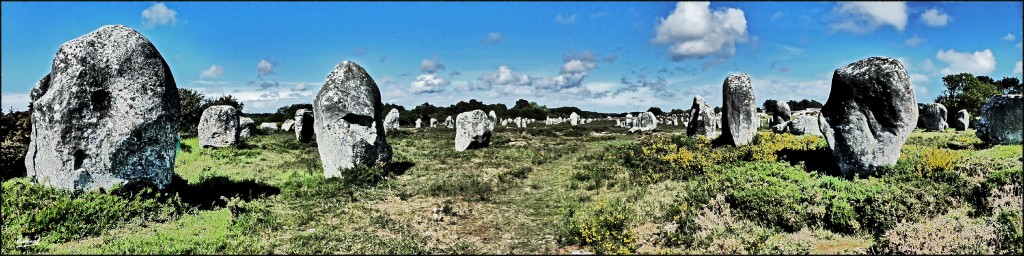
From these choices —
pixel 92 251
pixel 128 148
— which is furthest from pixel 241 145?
pixel 92 251

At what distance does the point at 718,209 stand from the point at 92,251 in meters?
11.0

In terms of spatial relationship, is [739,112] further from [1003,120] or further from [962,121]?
[962,121]

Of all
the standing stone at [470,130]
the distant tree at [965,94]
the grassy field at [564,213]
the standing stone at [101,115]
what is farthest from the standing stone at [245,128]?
the distant tree at [965,94]

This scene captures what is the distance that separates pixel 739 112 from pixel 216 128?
23.5 metres

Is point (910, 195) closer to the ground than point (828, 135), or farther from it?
closer to the ground

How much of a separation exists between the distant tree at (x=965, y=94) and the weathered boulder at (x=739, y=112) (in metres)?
27.2

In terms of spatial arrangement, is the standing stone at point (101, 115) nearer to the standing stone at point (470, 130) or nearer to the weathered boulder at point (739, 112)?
the standing stone at point (470, 130)

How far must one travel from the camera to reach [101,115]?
1045cm

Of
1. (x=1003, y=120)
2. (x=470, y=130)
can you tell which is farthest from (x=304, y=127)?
(x=1003, y=120)

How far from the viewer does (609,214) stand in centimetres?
1052

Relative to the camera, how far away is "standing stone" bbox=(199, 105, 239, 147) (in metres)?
23.7

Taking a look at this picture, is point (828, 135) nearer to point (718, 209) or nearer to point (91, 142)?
point (718, 209)

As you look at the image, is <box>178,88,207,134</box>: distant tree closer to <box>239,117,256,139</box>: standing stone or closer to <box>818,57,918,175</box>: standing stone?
Result: <box>239,117,256,139</box>: standing stone

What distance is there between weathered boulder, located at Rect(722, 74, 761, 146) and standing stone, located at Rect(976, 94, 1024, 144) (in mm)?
7459
